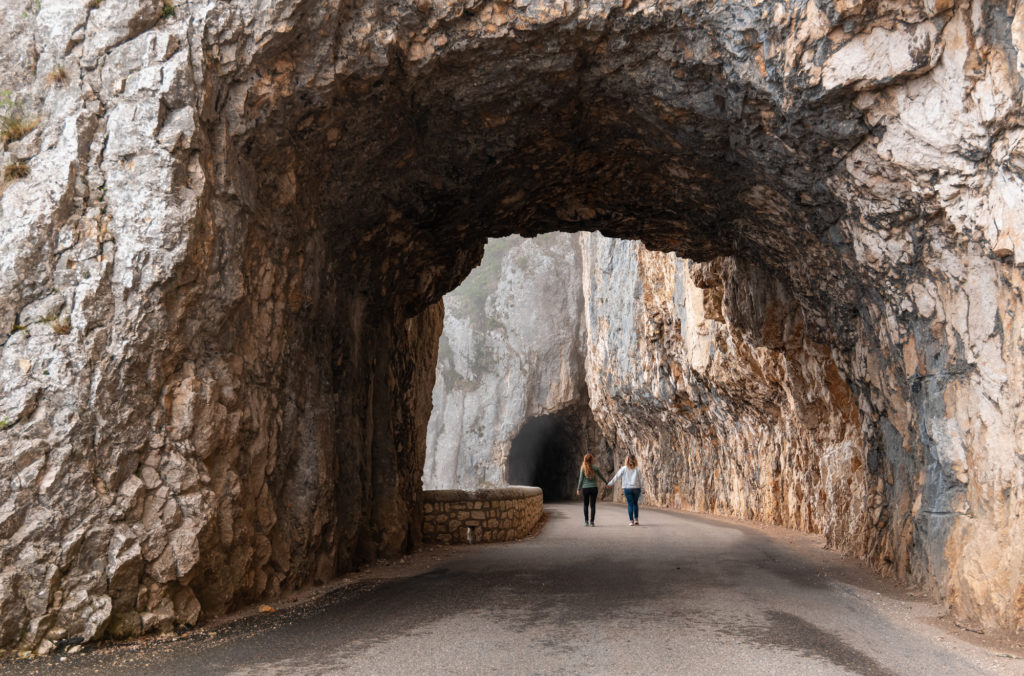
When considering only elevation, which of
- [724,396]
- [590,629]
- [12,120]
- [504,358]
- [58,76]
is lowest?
[590,629]

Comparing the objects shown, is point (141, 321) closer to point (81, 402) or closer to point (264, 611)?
point (81, 402)

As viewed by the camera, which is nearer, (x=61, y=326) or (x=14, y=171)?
(x=61, y=326)

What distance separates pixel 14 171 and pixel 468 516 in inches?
368

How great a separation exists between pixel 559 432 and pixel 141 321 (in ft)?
120

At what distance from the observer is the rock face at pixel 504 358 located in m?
38.6

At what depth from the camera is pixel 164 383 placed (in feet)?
21.4

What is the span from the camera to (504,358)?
43188mm

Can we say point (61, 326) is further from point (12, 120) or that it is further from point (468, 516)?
point (468, 516)

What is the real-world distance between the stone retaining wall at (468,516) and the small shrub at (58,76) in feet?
29.0

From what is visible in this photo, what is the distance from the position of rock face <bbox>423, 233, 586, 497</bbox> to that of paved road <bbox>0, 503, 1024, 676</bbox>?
92.3ft

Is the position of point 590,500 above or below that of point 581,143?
below

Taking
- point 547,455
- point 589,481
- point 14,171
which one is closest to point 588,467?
point 589,481

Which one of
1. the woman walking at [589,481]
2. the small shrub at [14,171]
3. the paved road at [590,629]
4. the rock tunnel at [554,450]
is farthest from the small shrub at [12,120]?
the rock tunnel at [554,450]

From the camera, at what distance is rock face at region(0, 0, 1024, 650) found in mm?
6059
